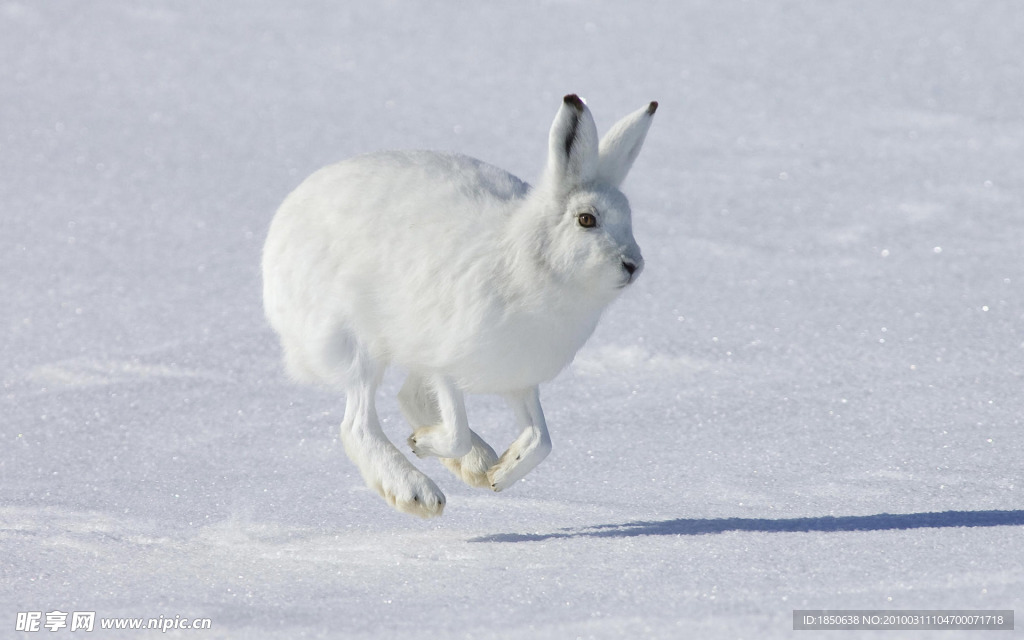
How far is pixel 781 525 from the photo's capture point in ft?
15.7

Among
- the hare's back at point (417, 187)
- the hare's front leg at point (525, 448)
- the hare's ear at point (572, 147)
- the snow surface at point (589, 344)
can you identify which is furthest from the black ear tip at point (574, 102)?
the snow surface at point (589, 344)

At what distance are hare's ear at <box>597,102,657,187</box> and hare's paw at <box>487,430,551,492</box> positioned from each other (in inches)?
34.2

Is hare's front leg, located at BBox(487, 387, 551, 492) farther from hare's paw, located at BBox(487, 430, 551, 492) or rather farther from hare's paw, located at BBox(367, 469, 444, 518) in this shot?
hare's paw, located at BBox(367, 469, 444, 518)

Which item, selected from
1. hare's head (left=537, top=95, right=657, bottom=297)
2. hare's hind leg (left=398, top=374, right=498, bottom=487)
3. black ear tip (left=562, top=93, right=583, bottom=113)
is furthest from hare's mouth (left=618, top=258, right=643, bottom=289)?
hare's hind leg (left=398, top=374, right=498, bottom=487)

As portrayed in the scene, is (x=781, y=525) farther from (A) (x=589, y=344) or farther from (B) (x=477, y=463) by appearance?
(A) (x=589, y=344)

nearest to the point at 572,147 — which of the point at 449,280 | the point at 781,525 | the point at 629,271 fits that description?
the point at 629,271

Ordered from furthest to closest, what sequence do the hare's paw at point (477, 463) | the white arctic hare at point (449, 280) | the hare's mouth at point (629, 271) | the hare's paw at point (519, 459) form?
1. the hare's paw at point (477, 463)
2. the hare's paw at point (519, 459)
3. the white arctic hare at point (449, 280)
4. the hare's mouth at point (629, 271)

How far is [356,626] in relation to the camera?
3.82 metres

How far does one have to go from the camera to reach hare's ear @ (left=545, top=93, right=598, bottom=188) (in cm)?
432

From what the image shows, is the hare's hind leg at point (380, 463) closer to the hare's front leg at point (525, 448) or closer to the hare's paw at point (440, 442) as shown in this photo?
the hare's paw at point (440, 442)

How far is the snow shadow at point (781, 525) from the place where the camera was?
184 inches

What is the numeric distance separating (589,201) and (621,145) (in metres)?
0.24

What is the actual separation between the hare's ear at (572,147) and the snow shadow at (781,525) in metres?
1.19

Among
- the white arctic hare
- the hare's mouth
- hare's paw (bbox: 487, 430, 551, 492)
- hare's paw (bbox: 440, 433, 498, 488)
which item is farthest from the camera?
hare's paw (bbox: 440, 433, 498, 488)
